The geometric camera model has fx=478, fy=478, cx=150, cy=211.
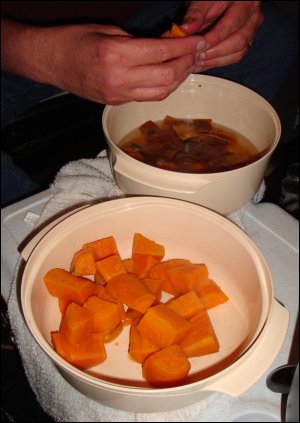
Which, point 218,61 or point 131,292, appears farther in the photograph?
point 218,61

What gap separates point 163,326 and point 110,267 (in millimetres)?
108

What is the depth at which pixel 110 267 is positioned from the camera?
56 cm

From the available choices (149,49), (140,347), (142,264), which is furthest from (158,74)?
(140,347)

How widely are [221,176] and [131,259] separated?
6.0 inches

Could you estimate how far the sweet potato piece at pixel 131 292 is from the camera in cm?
52

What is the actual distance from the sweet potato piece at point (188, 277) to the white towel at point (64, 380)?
0.40ft

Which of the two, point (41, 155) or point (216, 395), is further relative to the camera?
point (41, 155)

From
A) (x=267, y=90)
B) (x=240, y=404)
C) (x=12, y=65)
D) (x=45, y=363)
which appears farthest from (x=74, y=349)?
(x=267, y=90)

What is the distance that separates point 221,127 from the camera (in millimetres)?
747

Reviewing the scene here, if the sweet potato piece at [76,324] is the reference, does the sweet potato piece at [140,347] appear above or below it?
below

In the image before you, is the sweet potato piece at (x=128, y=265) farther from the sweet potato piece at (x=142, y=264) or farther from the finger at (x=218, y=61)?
the finger at (x=218, y=61)

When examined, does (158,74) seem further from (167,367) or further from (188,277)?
(167,367)

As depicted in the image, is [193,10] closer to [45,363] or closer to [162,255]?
[162,255]

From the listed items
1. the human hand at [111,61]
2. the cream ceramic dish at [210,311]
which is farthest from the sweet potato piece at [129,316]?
the human hand at [111,61]
